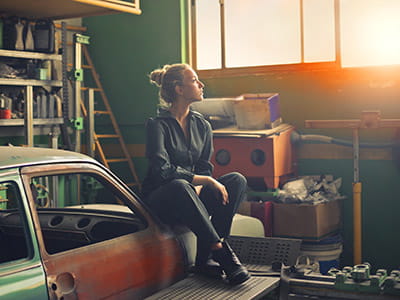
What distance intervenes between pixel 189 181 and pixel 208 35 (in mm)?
3246

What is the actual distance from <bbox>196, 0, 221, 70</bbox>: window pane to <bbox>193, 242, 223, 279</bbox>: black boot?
11.4 ft

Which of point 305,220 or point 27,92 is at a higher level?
point 27,92

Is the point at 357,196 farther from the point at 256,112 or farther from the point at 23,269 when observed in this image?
the point at 23,269

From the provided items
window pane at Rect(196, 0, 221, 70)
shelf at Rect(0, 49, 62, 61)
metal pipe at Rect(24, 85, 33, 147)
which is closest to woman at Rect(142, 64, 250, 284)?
metal pipe at Rect(24, 85, 33, 147)

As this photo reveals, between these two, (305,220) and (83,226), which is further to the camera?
(305,220)

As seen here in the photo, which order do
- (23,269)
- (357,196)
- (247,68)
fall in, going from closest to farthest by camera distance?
(23,269), (357,196), (247,68)

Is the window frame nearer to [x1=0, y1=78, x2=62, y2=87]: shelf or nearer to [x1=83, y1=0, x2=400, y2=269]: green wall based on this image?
[x1=83, y1=0, x2=400, y2=269]: green wall

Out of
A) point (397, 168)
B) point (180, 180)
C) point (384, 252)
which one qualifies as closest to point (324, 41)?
point (397, 168)

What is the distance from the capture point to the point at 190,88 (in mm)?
3330

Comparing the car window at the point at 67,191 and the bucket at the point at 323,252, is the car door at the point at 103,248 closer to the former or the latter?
the car window at the point at 67,191

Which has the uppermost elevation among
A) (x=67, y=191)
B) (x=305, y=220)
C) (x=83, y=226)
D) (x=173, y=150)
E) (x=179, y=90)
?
(x=179, y=90)

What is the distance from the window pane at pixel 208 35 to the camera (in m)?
5.98

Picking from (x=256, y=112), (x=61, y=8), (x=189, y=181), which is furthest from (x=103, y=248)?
(x=61, y=8)

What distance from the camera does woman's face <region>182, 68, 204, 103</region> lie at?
332 centimetres
